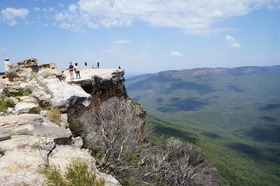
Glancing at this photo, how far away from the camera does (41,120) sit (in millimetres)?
11375

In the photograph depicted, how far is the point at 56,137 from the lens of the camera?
9734mm

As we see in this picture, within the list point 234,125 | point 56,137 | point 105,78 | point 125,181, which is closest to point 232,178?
point 105,78

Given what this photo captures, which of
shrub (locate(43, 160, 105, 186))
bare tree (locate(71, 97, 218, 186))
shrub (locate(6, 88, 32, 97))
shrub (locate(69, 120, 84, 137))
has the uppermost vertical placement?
shrub (locate(6, 88, 32, 97))

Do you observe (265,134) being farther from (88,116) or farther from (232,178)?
(88,116)

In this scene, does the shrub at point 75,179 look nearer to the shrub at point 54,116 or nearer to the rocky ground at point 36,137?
the rocky ground at point 36,137

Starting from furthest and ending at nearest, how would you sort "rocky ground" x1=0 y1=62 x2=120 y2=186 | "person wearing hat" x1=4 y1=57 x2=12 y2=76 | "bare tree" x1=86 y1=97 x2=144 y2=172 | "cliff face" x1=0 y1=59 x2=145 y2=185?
"person wearing hat" x1=4 y1=57 x2=12 y2=76, "bare tree" x1=86 y1=97 x2=144 y2=172, "cliff face" x1=0 y1=59 x2=145 y2=185, "rocky ground" x1=0 y1=62 x2=120 y2=186

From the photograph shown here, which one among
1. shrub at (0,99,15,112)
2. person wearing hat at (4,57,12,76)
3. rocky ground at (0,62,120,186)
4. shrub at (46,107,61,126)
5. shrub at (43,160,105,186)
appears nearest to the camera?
shrub at (43,160,105,186)

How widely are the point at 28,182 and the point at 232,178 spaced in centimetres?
5632

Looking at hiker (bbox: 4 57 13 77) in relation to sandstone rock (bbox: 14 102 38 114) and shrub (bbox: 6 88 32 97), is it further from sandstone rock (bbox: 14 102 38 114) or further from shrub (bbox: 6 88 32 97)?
sandstone rock (bbox: 14 102 38 114)

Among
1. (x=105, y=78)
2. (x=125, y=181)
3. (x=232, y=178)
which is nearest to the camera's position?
(x=125, y=181)

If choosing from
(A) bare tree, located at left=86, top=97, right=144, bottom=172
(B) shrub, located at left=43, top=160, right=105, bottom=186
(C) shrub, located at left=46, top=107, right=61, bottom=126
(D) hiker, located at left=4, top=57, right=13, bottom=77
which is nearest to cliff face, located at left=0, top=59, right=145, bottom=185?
(C) shrub, located at left=46, top=107, right=61, bottom=126

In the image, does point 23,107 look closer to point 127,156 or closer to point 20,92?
point 20,92

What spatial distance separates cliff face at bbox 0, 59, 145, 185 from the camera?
23.3ft

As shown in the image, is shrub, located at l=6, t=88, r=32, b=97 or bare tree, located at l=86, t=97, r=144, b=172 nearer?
shrub, located at l=6, t=88, r=32, b=97
